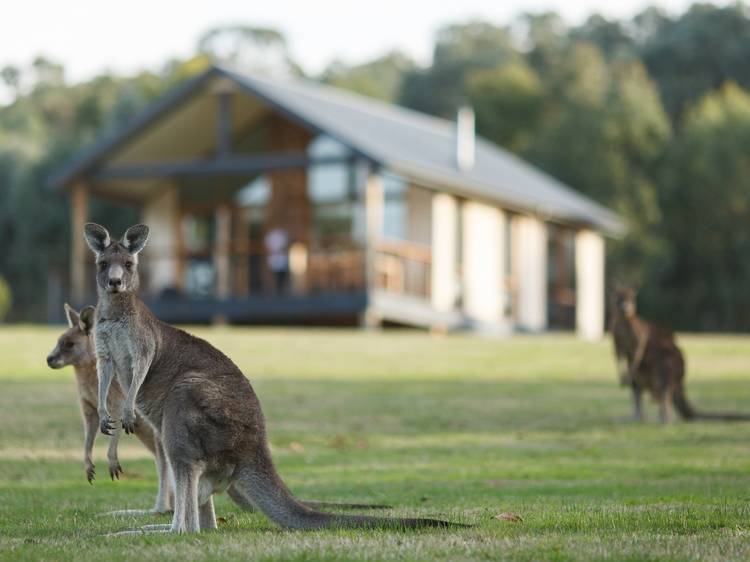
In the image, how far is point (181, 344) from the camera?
7.23m

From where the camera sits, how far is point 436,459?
1155cm

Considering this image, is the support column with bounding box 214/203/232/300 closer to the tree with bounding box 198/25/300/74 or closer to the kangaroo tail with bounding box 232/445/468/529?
the kangaroo tail with bounding box 232/445/468/529

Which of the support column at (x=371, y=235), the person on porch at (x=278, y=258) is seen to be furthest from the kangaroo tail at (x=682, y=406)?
the person on porch at (x=278, y=258)

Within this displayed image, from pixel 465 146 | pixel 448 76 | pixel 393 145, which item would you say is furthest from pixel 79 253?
pixel 448 76

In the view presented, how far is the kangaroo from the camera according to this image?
7.83m

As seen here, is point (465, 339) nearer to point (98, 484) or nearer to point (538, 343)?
point (538, 343)

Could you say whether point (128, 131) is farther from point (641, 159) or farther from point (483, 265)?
point (641, 159)

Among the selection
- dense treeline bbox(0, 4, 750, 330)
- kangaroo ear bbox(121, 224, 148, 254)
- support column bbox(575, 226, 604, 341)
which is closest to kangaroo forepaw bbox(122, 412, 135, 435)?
kangaroo ear bbox(121, 224, 148, 254)

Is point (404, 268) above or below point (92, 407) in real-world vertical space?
above

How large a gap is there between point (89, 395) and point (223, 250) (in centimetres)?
2328

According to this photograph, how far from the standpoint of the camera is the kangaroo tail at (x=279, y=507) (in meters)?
6.84

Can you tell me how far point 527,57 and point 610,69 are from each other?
32.9ft

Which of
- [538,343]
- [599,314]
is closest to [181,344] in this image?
[538,343]

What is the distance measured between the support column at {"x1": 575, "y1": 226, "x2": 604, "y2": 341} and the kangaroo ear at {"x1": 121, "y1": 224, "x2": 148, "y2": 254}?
32104 millimetres
